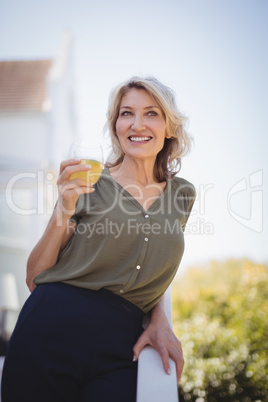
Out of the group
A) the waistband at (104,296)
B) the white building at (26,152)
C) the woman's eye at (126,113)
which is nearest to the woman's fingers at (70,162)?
the waistband at (104,296)

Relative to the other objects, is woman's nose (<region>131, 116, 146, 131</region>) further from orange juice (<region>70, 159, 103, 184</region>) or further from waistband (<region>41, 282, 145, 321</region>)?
waistband (<region>41, 282, 145, 321</region>)

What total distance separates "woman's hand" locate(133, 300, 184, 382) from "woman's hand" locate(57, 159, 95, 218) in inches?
28.8

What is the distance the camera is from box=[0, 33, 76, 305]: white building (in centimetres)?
637

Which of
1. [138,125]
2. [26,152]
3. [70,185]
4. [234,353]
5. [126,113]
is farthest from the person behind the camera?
[26,152]

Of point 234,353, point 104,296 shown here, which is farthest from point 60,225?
point 234,353

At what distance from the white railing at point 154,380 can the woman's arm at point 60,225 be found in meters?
0.64

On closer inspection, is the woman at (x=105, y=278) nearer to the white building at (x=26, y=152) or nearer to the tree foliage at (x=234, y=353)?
the tree foliage at (x=234, y=353)

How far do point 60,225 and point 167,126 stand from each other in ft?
3.08

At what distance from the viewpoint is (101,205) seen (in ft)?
6.17

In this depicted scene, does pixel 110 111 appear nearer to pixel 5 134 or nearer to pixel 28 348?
pixel 28 348

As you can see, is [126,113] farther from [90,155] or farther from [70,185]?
[70,185]

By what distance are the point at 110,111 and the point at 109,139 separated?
0.21 metres

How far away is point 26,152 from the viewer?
7352 millimetres

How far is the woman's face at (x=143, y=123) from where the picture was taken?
6.89ft
